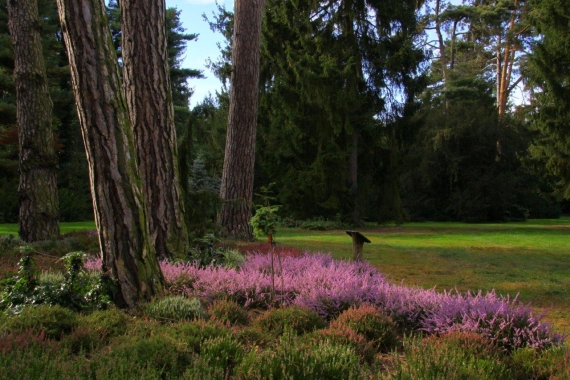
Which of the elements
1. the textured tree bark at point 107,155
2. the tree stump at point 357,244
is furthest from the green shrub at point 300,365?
the tree stump at point 357,244

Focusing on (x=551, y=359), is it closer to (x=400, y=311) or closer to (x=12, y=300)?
(x=400, y=311)

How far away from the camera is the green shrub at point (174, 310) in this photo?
438 centimetres

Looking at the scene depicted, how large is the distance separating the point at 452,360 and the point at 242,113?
10006mm

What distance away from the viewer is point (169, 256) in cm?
700

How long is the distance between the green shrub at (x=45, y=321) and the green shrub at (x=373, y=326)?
2076 mm

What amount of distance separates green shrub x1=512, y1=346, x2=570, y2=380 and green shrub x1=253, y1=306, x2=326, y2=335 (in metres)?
1.54

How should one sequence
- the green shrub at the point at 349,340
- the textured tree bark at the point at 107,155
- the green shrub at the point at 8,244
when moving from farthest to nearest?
the green shrub at the point at 8,244 < the textured tree bark at the point at 107,155 < the green shrub at the point at 349,340

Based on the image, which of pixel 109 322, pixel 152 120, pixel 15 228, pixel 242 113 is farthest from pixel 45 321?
pixel 15 228

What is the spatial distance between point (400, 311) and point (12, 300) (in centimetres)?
355

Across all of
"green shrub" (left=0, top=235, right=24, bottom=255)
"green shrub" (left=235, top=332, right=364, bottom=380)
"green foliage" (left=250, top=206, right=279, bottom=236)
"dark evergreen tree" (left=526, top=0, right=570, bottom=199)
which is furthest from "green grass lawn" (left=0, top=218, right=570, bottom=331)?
"dark evergreen tree" (left=526, top=0, right=570, bottom=199)

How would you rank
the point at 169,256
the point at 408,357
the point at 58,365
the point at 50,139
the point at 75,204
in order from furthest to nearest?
the point at 75,204 < the point at 50,139 < the point at 169,256 < the point at 408,357 < the point at 58,365

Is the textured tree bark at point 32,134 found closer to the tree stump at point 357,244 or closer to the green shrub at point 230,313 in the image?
the tree stump at point 357,244

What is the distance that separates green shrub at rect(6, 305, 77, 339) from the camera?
3695 millimetres

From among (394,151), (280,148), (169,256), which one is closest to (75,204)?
(280,148)
